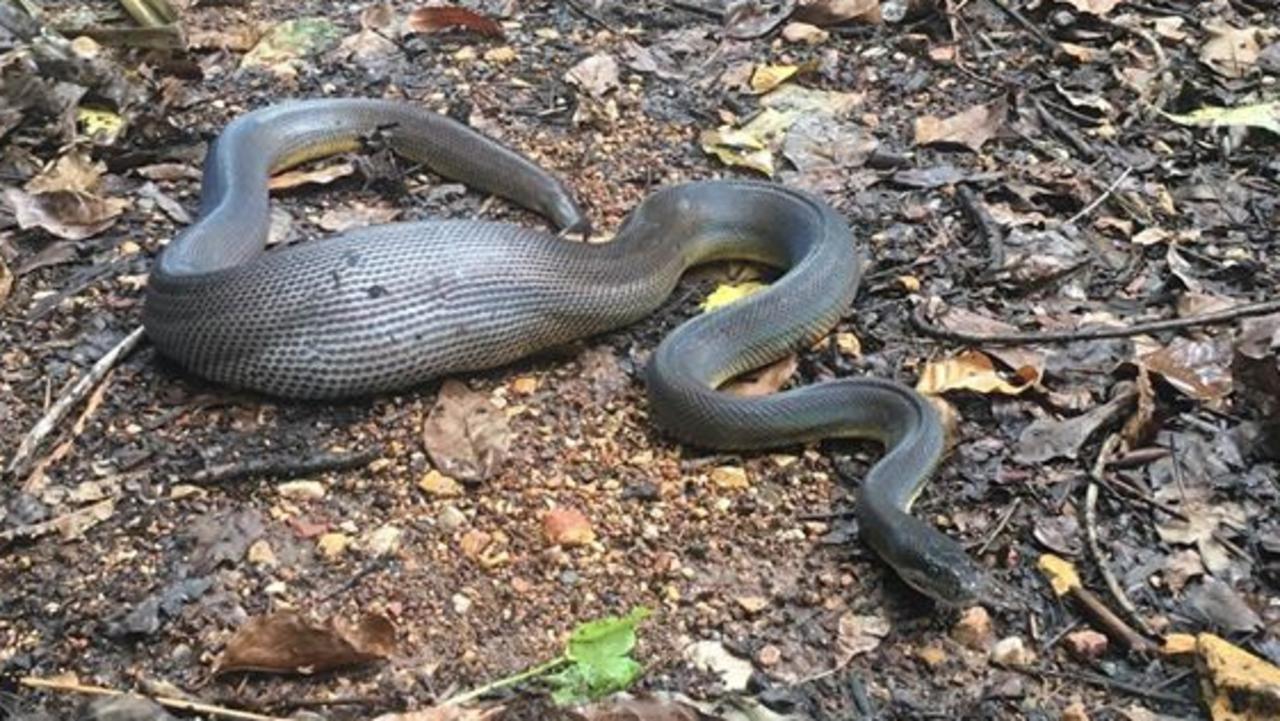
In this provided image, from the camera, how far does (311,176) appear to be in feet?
21.4

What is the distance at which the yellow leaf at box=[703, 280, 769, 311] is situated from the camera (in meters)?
5.83

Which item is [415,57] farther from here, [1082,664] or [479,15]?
[1082,664]

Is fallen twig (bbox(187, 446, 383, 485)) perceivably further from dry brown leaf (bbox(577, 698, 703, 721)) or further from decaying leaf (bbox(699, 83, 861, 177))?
decaying leaf (bbox(699, 83, 861, 177))

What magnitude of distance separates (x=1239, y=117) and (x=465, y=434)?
411 cm

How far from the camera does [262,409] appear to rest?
16.7 feet

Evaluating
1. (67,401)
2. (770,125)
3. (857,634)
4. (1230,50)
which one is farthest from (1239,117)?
(67,401)

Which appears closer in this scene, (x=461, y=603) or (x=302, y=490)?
(x=461, y=603)

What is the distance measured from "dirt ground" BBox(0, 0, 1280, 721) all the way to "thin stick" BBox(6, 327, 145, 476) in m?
0.04

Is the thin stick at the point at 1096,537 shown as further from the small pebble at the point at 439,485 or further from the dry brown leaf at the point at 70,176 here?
the dry brown leaf at the point at 70,176

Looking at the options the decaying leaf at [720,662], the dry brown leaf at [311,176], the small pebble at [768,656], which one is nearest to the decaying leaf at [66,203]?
the dry brown leaf at [311,176]

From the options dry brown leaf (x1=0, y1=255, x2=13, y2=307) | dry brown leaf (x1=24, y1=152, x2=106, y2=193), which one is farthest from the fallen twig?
dry brown leaf (x1=24, y1=152, x2=106, y2=193)

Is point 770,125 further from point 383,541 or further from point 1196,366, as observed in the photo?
point 383,541

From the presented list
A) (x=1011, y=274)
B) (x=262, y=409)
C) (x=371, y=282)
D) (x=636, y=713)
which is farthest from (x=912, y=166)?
(x=636, y=713)

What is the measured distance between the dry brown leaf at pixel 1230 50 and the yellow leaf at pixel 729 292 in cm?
291
